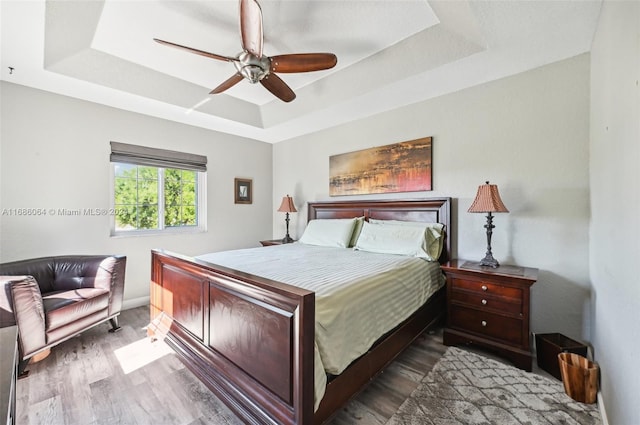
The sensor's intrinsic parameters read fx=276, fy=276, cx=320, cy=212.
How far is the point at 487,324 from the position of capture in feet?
7.48

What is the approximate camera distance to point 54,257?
269 cm

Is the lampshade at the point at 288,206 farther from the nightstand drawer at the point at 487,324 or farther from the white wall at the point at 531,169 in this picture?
the nightstand drawer at the point at 487,324

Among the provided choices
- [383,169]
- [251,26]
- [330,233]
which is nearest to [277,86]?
[251,26]

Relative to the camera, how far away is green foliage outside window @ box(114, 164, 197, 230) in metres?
3.49

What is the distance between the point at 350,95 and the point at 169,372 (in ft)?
10.0

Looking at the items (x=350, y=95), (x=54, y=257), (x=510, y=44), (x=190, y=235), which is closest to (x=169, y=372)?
(x=54, y=257)

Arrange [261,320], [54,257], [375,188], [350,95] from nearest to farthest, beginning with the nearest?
[261,320] < [54,257] < [350,95] < [375,188]

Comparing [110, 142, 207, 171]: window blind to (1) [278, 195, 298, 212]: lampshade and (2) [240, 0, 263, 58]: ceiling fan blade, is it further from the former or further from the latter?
(2) [240, 0, 263, 58]: ceiling fan blade

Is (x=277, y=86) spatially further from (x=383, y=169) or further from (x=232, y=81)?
(x=383, y=169)

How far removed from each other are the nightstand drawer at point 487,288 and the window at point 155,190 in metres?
3.50

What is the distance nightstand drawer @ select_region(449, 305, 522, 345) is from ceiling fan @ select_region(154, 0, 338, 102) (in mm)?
2339

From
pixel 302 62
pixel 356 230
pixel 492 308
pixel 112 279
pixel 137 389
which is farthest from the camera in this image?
pixel 356 230

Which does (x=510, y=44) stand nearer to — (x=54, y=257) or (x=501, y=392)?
(x=501, y=392)

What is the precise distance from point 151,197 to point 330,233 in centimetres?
248
